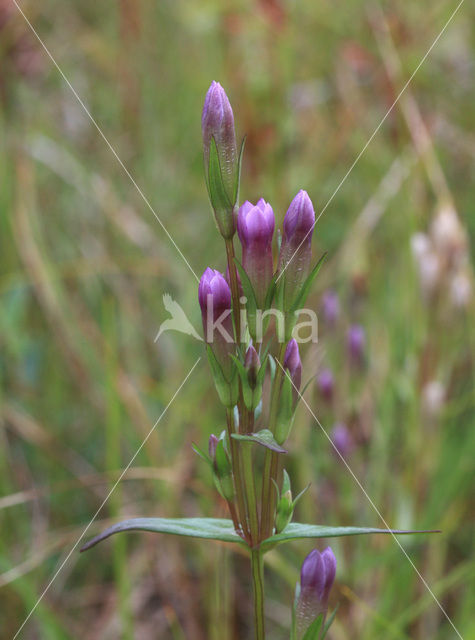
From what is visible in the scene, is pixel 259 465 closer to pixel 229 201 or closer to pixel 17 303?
pixel 17 303

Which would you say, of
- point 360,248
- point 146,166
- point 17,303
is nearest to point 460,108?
point 360,248

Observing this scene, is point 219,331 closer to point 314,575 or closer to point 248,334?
point 248,334

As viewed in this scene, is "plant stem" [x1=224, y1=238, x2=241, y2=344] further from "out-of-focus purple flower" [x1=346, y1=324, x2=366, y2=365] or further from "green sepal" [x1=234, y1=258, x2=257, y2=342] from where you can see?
"out-of-focus purple flower" [x1=346, y1=324, x2=366, y2=365]

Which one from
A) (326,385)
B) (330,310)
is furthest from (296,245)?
(330,310)

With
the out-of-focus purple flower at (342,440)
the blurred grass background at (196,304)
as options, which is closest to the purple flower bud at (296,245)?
the blurred grass background at (196,304)

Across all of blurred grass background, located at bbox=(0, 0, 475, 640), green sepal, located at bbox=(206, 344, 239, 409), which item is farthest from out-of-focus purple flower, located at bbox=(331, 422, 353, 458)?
green sepal, located at bbox=(206, 344, 239, 409)
